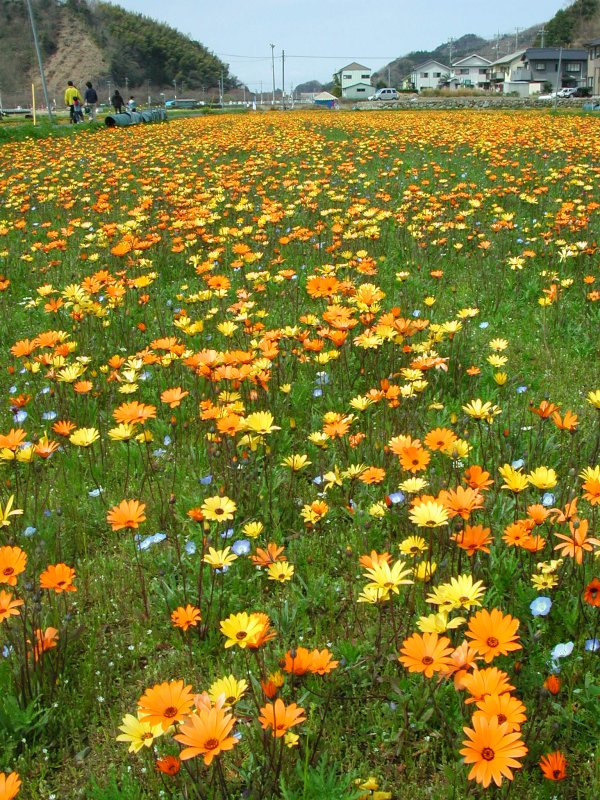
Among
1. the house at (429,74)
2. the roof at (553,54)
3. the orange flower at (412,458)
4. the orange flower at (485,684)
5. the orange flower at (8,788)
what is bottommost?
the orange flower at (8,788)

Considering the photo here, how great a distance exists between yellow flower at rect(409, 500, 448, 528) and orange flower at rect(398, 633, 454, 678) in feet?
1.40

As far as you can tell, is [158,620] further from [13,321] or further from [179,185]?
[179,185]

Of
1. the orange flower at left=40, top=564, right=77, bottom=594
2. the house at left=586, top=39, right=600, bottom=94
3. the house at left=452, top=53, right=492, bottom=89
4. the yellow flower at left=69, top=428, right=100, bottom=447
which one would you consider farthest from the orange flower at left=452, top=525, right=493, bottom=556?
the house at left=452, top=53, right=492, bottom=89

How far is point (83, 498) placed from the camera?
285 cm

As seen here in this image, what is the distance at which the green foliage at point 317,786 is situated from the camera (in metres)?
1.47

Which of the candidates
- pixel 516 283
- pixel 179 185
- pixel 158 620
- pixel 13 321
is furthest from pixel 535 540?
pixel 179 185

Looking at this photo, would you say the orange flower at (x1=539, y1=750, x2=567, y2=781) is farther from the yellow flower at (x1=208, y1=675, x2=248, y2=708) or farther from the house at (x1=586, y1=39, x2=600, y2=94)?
the house at (x1=586, y1=39, x2=600, y2=94)

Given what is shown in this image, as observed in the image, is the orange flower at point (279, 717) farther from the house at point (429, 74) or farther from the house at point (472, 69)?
the house at point (472, 69)

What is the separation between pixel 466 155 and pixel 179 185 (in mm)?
4801

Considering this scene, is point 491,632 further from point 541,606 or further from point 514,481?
point 514,481

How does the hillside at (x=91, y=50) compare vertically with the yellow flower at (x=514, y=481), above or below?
above

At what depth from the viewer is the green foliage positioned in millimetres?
1469

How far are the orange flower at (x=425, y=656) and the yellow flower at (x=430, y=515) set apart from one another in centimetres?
43

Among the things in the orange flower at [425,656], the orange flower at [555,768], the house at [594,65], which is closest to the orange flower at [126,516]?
the orange flower at [425,656]
